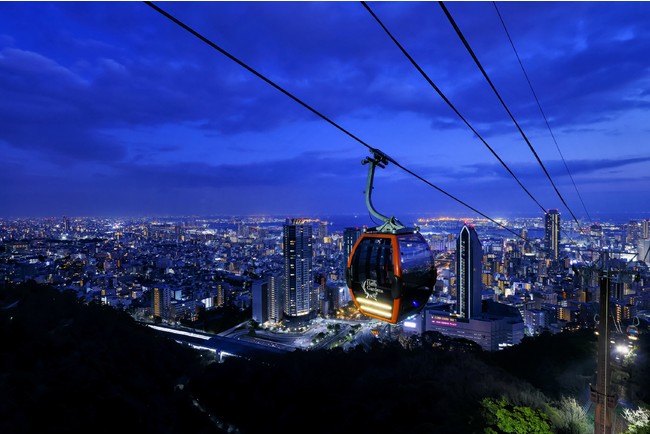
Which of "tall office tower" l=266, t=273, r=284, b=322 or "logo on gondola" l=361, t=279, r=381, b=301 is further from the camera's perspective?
"tall office tower" l=266, t=273, r=284, b=322

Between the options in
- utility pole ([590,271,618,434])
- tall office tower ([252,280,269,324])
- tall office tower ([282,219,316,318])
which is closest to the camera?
utility pole ([590,271,618,434])

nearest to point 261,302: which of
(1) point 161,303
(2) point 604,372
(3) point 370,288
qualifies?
(1) point 161,303

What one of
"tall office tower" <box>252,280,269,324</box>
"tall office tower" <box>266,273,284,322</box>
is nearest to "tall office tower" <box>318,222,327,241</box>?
"tall office tower" <box>266,273,284,322</box>

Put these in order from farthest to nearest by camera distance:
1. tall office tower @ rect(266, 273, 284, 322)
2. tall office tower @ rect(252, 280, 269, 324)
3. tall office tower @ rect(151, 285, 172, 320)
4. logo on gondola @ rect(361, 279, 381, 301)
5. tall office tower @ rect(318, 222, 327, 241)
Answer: tall office tower @ rect(318, 222, 327, 241)
tall office tower @ rect(151, 285, 172, 320)
tall office tower @ rect(266, 273, 284, 322)
tall office tower @ rect(252, 280, 269, 324)
logo on gondola @ rect(361, 279, 381, 301)

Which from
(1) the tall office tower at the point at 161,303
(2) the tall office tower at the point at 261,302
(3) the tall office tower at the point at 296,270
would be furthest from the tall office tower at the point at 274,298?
(1) the tall office tower at the point at 161,303

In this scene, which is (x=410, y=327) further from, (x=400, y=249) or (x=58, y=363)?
(x=400, y=249)

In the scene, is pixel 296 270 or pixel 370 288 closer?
pixel 370 288

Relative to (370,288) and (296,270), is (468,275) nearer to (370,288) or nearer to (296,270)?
(296,270)

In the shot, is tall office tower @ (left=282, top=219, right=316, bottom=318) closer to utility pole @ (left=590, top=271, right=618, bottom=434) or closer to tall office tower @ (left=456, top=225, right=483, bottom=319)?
tall office tower @ (left=456, top=225, right=483, bottom=319)
